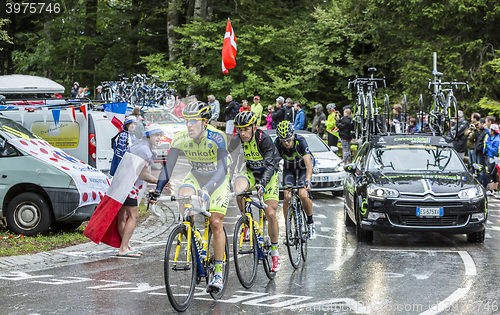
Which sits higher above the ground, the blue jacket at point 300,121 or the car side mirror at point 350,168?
the blue jacket at point 300,121

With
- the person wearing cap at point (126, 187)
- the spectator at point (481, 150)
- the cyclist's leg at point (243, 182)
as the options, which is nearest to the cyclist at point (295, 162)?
the cyclist's leg at point (243, 182)

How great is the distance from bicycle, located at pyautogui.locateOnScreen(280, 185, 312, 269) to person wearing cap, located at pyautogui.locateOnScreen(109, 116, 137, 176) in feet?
9.74

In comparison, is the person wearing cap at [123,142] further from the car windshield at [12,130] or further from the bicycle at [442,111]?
the bicycle at [442,111]

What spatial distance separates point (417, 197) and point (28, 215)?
6.26m

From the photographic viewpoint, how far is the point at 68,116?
13703 mm

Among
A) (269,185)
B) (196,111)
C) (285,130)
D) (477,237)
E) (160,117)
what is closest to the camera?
(196,111)

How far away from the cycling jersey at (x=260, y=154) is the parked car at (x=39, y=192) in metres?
3.41

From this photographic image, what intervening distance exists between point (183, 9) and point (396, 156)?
25871mm

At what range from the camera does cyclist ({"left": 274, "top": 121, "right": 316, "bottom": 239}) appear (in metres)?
8.62

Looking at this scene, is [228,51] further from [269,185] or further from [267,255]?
[267,255]

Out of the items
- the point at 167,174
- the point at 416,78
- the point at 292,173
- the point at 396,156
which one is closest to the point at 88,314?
the point at 167,174

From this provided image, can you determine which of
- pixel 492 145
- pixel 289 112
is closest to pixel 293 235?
pixel 492 145

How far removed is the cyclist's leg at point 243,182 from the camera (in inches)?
296

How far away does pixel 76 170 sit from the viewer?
34.7 feet
